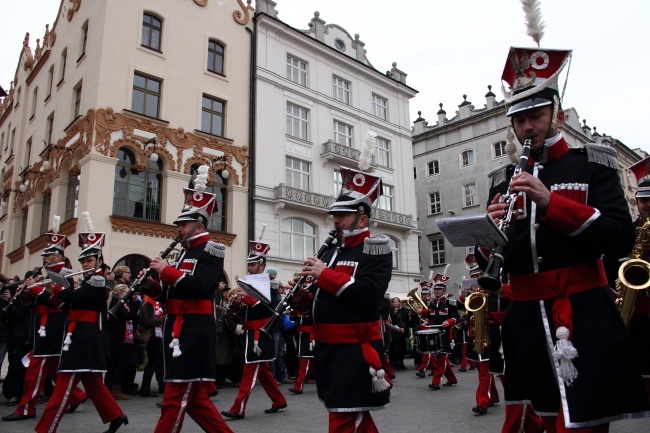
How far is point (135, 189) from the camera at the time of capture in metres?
21.2

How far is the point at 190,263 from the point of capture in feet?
18.9

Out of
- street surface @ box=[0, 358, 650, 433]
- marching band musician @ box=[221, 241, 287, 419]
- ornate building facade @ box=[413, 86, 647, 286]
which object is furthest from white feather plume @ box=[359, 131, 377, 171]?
ornate building facade @ box=[413, 86, 647, 286]

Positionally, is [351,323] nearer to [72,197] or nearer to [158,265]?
[158,265]

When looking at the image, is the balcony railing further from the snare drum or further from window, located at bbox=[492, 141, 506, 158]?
window, located at bbox=[492, 141, 506, 158]

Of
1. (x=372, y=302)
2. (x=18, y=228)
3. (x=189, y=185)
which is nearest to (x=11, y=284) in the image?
(x=372, y=302)

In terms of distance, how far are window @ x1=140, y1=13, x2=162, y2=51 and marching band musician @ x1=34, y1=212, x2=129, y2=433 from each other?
714 inches

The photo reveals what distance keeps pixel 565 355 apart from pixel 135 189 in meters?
20.6

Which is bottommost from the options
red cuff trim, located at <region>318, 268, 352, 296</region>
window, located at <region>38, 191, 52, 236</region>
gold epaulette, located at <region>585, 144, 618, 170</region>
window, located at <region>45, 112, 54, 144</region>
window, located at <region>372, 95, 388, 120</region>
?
red cuff trim, located at <region>318, 268, 352, 296</region>

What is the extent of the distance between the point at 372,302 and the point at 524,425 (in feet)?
5.71

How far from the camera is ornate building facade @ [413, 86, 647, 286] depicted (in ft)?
128

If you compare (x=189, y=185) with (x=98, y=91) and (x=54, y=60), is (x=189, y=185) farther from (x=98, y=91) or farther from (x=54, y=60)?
(x=54, y=60)

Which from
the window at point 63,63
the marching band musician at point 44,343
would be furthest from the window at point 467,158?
the marching band musician at point 44,343

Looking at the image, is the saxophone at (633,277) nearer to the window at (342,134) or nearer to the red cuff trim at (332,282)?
the red cuff trim at (332,282)

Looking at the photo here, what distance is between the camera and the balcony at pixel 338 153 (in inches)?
1094
